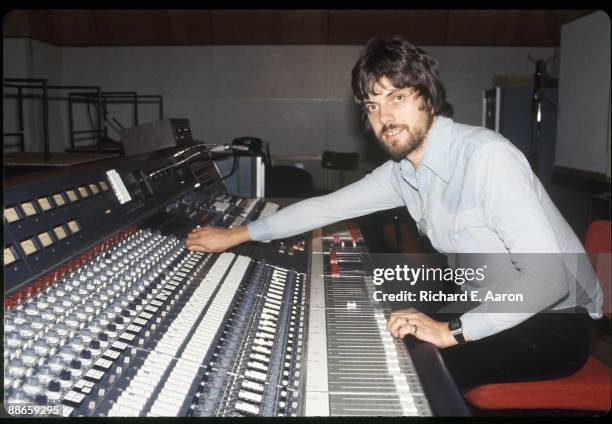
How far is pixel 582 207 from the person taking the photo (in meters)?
4.89

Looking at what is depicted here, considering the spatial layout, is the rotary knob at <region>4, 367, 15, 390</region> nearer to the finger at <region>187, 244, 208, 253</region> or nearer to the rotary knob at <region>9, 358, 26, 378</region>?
the rotary knob at <region>9, 358, 26, 378</region>

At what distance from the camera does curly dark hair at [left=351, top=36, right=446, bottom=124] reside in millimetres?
1397

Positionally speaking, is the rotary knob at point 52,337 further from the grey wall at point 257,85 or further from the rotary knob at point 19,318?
the grey wall at point 257,85

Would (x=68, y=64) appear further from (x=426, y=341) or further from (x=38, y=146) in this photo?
(x=426, y=341)

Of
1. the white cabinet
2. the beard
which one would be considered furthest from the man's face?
the white cabinet

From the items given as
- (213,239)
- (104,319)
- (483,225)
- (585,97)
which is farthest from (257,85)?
(104,319)

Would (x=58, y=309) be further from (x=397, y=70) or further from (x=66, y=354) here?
(x=397, y=70)

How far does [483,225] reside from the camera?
1399mm

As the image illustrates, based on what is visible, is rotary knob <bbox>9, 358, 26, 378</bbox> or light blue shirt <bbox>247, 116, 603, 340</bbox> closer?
rotary knob <bbox>9, 358, 26, 378</bbox>

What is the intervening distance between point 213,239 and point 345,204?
0.48m

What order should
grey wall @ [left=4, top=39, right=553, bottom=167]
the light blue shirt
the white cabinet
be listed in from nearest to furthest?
the light blue shirt, the white cabinet, grey wall @ [left=4, top=39, right=553, bottom=167]

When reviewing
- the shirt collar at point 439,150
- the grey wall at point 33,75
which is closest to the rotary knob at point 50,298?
the shirt collar at point 439,150

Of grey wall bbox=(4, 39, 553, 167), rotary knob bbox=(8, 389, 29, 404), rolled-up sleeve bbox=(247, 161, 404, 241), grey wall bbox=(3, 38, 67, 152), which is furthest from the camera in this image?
grey wall bbox=(4, 39, 553, 167)

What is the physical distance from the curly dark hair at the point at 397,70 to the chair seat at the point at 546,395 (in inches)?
27.8
